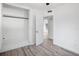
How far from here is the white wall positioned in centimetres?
277

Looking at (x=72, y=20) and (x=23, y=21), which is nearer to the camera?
(x=72, y=20)

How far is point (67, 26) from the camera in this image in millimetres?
3158

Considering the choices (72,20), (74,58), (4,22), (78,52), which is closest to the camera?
(74,58)

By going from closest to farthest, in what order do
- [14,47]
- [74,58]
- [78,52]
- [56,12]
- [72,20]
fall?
1. [74,58]
2. [78,52]
3. [72,20]
4. [14,47]
5. [56,12]

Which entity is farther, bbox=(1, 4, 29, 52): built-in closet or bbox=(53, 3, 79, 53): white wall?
bbox=(1, 4, 29, 52): built-in closet

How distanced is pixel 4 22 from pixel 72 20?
10.2 ft

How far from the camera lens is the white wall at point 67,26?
109 inches

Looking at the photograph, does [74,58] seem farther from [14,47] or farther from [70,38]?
[14,47]

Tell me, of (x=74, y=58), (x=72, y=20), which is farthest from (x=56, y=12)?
(x=74, y=58)

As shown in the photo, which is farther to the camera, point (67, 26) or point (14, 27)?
point (14, 27)

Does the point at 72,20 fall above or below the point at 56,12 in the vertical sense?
below

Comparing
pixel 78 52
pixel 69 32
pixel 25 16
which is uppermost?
pixel 25 16

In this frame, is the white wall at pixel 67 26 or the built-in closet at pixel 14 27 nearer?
the white wall at pixel 67 26

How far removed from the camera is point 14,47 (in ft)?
11.2
